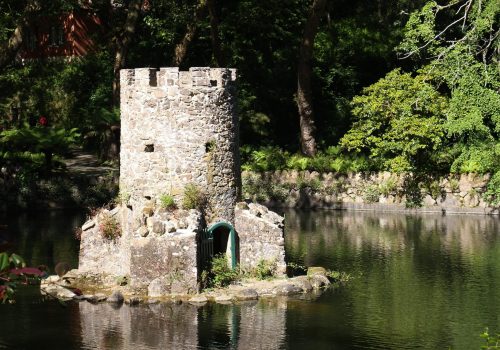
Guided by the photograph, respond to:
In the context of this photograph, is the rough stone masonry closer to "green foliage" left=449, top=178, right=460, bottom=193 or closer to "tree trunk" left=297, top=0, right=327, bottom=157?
"green foliage" left=449, top=178, right=460, bottom=193

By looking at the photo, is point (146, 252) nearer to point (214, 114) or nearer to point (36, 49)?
point (214, 114)

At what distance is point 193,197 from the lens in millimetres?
27781

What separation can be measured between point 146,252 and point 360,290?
5409 millimetres

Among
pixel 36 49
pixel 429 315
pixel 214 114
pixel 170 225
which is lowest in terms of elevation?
pixel 429 315

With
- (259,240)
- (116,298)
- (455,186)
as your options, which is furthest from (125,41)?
(116,298)

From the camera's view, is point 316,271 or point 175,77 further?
point 316,271

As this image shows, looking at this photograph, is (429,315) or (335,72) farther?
(335,72)

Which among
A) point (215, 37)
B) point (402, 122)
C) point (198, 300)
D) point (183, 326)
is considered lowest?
point (183, 326)

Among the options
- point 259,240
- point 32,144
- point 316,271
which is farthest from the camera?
point 32,144

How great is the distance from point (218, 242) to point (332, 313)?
5208 millimetres

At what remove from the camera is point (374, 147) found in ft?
155

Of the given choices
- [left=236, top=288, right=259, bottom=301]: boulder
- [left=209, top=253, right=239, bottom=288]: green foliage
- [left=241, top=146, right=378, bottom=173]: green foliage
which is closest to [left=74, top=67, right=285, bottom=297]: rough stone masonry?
[left=209, top=253, right=239, bottom=288]: green foliage

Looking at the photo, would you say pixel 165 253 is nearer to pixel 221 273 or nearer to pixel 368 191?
pixel 221 273

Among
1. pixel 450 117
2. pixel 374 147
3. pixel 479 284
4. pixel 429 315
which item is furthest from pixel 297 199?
pixel 429 315
